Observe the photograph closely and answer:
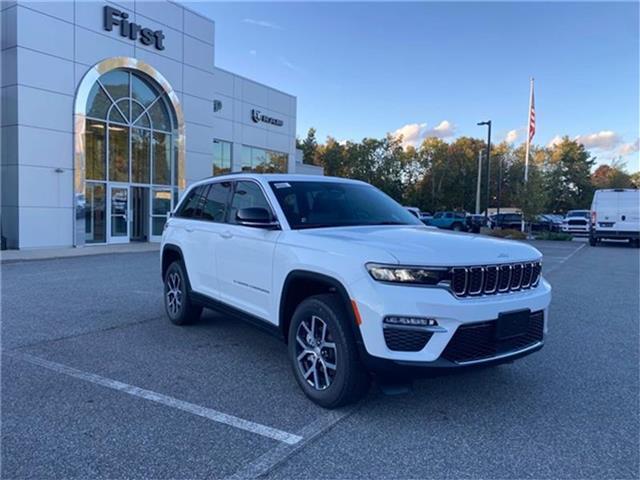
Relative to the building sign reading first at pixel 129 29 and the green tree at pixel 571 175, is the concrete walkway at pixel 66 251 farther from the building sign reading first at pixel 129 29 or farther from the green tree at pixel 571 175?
the green tree at pixel 571 175

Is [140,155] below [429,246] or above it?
above

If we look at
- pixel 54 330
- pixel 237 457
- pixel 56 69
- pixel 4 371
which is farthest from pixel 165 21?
pixel 237 457

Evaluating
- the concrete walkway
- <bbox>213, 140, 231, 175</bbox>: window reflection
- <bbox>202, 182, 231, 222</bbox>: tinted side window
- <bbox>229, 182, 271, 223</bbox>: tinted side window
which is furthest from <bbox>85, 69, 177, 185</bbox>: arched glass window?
<bbox>229, 182, 271, 223</bbox>: tinted side window

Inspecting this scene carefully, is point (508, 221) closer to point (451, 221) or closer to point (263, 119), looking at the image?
point (451, 221)

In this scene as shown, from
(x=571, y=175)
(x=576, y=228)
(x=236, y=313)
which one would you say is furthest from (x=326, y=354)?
(x=571, y=175)

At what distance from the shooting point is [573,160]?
2771 inches

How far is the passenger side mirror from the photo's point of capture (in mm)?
4492

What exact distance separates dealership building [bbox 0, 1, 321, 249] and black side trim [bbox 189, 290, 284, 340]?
1386 cm

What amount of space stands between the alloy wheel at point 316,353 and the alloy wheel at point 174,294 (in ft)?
8.88

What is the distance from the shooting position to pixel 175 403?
400 centimetres

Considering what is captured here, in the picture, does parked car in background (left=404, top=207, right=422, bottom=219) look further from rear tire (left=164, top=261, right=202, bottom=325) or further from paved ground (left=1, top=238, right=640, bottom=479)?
rear tire (left=164, top=261, right=202, bottom=325)

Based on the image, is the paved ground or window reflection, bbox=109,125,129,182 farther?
window reflection, bbox=109,125,129,182

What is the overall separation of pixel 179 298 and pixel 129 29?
672 inches

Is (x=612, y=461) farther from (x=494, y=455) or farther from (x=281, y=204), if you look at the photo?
(x=281, y=204)
